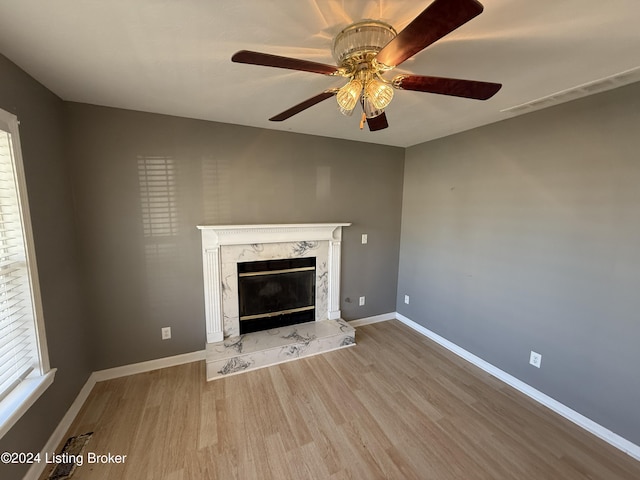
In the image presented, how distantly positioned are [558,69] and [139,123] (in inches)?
121

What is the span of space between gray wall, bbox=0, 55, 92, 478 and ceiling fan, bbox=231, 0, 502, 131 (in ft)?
5.46

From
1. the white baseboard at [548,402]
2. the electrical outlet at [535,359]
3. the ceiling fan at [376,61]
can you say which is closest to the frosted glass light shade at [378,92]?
the ceiling fan at [376,61]

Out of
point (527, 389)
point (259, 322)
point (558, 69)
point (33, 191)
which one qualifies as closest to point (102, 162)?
point (33, 191)

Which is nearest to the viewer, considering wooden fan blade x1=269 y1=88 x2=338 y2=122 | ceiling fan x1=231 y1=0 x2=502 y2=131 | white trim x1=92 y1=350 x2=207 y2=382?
ceiling fan x1=231 y1=0 x2=502 y2=131

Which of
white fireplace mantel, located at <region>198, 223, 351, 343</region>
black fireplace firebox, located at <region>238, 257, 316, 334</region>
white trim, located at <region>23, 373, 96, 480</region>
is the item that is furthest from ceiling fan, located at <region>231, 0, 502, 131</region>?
white trim, located at <region>23, 373, 96, 480</region>

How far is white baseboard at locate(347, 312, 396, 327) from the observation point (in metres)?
3.41

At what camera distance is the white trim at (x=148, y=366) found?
2.33m

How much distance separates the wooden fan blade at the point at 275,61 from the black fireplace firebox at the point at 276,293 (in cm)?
209

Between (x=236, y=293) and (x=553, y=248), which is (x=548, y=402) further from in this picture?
(x=236, y=293)

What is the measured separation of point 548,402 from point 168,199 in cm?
375

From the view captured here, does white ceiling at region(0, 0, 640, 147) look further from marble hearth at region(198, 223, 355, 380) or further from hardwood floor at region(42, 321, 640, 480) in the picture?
hardwood floor at region(42, 321, 640, 480)

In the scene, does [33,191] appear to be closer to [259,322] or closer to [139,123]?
[139,123]

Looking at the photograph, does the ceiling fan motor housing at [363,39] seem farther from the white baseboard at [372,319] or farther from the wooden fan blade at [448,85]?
the white baseboard at [372,319]

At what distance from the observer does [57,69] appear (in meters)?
1.53
